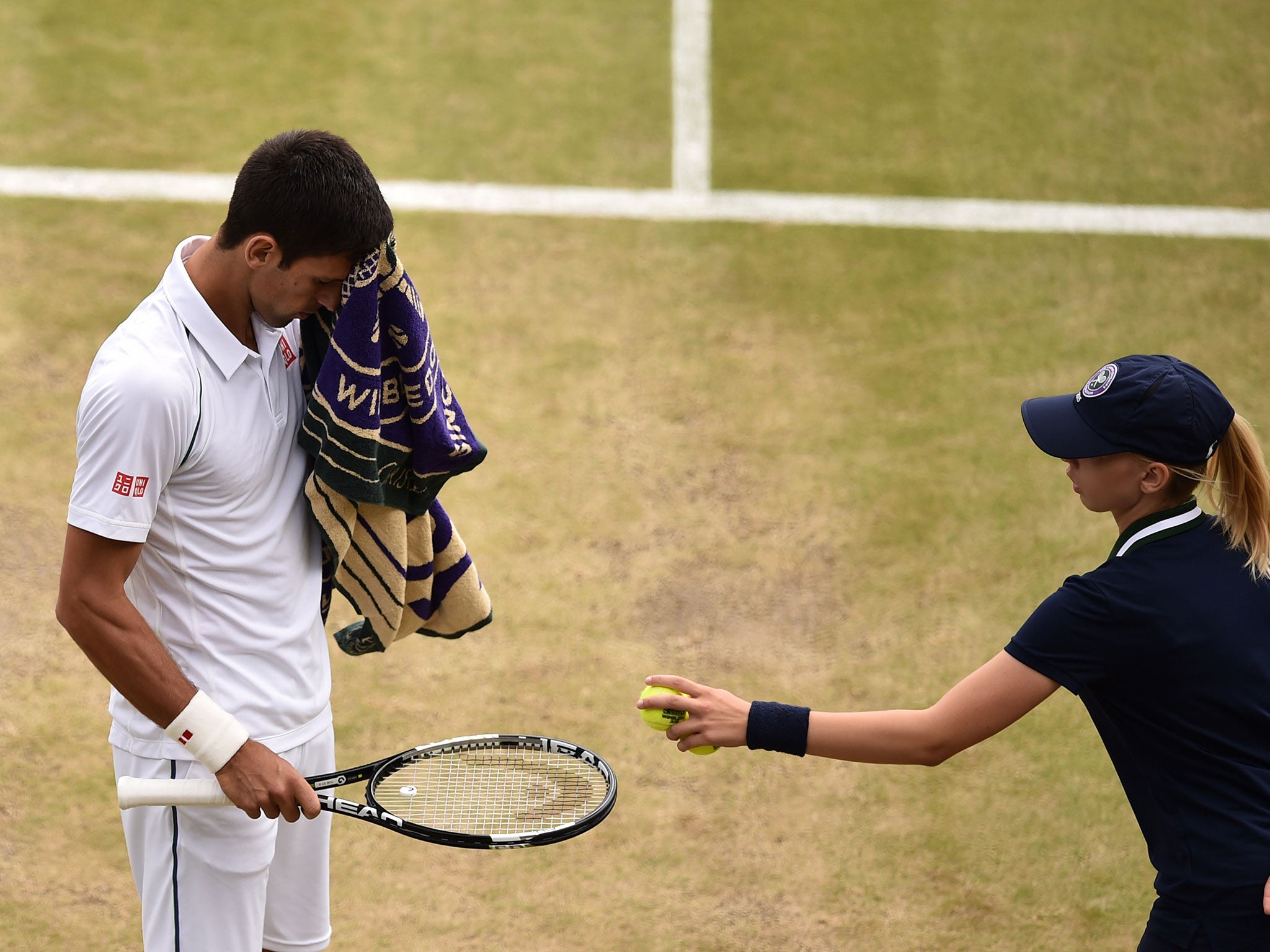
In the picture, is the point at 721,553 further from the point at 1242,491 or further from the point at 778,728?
the point at 1242,491

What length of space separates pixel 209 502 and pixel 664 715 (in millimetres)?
1099

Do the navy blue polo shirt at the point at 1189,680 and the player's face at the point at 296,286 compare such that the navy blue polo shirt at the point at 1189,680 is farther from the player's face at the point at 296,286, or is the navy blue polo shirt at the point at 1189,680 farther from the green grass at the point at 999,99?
the green grass at the point at 999,99

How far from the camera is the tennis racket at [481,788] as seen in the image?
324cm

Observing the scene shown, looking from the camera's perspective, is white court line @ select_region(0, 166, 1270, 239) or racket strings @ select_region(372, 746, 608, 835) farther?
white court line @ select_region(0, 166, 1270, 239)

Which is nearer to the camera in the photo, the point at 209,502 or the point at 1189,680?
the point at 1189,680

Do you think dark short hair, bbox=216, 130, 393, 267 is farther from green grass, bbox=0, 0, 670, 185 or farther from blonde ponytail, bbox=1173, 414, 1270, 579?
green grass, bbox=0, 0, 670, 185

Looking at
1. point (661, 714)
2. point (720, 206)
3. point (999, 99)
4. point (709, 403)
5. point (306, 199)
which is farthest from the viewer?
point (999, 99)

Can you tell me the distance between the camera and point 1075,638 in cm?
287

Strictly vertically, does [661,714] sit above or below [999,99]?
below

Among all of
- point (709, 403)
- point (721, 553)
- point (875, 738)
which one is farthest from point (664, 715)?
point (709, 403)

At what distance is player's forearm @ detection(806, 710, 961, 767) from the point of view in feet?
10.0

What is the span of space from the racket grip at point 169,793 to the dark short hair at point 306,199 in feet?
3.62

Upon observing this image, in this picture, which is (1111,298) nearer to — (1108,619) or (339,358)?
(1108,619)

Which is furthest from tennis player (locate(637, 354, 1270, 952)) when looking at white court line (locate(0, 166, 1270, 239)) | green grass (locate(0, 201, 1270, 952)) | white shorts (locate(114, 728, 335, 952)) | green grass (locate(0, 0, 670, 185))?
green grass (locate(0, 0, 670, 185))
